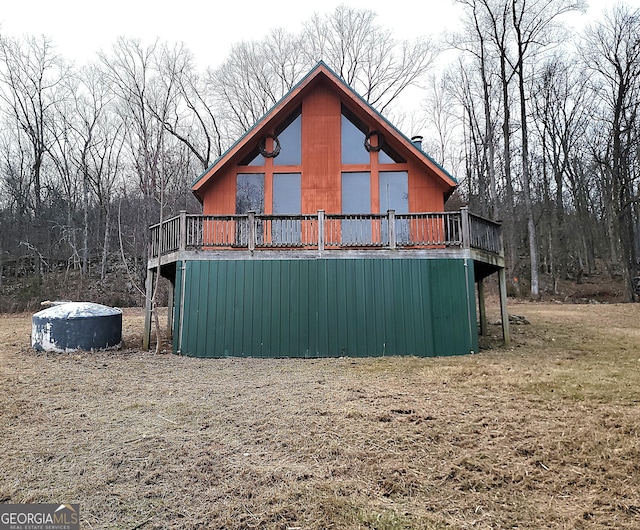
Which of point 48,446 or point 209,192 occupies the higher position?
point 209,192

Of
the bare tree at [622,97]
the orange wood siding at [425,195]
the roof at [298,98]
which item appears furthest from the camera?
the bare tree at [622,97]

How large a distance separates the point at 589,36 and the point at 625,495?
27.6 meters

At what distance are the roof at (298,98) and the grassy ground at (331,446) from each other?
5.61 m

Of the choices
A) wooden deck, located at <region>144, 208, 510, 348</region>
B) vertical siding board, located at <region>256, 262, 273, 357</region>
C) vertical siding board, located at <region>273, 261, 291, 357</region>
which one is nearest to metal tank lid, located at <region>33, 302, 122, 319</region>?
wooden deck, located at <region>144, 208, 510, 348</region>

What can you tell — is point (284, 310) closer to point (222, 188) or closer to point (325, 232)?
point (325, 232)

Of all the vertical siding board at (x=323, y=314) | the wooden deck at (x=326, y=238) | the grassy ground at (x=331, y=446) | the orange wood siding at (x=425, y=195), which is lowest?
the grassy ground at (x=331, y=446)

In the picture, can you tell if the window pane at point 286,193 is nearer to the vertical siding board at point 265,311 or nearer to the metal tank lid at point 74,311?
the vertical siding board at point 265,311

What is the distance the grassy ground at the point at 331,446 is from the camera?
2.84 metres

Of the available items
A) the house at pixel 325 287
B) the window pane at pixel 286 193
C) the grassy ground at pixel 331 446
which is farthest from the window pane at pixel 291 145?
the grassy ground at pixel 331 446

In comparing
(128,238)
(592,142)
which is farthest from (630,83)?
(128,238)

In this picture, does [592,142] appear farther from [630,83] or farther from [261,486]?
[261,486]

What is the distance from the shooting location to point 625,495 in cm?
294

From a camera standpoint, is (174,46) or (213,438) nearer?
(213,438)

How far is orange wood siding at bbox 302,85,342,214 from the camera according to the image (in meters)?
11.5
